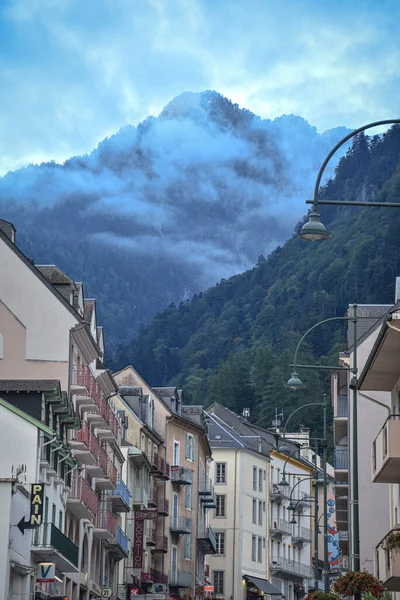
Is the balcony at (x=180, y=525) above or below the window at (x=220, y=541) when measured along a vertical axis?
below

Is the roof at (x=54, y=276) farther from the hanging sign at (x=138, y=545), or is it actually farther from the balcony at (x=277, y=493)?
the balcony at (x=277, y=493)

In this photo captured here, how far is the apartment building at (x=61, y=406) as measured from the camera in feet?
141

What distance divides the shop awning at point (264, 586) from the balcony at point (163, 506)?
21.4m

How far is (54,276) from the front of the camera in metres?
55.5

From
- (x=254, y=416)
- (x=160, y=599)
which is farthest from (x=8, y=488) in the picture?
(x=254, y=416)

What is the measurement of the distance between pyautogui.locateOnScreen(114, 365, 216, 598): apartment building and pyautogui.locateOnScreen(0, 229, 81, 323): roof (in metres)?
21.2

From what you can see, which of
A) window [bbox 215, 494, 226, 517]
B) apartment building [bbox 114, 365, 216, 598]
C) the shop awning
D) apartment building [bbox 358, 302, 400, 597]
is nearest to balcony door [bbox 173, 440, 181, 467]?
apartment building [bbox 114, 365, 216, 598]

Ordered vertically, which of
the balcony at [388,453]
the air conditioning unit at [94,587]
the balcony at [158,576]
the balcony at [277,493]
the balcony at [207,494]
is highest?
the balcony at [277,493]

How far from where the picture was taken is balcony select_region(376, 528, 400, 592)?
32281 millimetres

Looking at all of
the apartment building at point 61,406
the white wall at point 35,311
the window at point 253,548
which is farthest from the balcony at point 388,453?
the window at point 253,548

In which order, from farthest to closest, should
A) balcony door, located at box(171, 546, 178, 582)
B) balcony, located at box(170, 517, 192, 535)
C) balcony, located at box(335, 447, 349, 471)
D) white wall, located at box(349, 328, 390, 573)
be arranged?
1. balcony, located at box(170, 517, 192, 535)
2. balcony door, located at box(171, 546, 178, 582)
3. balcony, located at box(335, 447, 349, 471)
4. white wall, located at box(349, 328, 390, 573)

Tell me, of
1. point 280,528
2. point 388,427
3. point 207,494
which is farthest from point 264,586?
point 388,427

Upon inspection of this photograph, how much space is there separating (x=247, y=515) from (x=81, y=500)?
180 ft

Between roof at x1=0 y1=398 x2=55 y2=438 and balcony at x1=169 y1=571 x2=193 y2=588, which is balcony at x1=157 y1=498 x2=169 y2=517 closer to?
balcony at x1=169 y1=571 x2=193 y2=588
